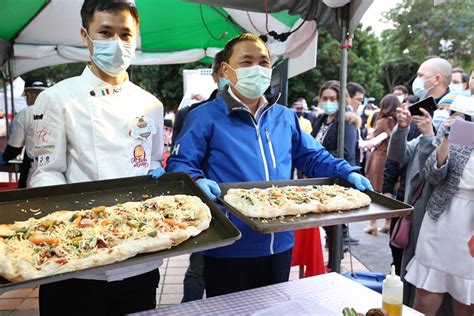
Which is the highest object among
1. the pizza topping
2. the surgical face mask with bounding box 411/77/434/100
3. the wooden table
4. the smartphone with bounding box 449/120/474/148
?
the surgical face mask with bounding box 411/77/434/100

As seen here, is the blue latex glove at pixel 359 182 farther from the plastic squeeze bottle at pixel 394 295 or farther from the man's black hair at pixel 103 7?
the man's black hair at pixel 103 7

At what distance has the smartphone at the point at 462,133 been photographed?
2.09 metres

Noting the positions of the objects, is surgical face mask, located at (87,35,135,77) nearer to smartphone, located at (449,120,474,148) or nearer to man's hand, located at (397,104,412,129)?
smartphone, located at (449,120,474,148)

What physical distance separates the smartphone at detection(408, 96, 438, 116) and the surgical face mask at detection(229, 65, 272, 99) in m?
1.12

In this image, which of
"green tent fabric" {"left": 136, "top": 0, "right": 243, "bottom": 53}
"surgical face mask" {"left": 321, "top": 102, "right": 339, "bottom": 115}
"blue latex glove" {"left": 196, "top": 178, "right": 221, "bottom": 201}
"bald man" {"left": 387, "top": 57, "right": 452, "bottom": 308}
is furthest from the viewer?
"green tent fabric" {"left": 136, "top": 0, "right": 243, "bottom": 53}

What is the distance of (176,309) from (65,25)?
5.29 m

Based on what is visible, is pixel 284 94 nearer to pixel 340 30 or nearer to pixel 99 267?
pixel 340 30

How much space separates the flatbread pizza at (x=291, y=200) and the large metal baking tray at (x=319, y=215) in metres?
0.03

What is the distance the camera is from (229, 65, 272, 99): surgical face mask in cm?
236

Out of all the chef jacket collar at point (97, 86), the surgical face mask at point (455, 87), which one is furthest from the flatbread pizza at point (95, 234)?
the surgical face mask at point (455, 87)

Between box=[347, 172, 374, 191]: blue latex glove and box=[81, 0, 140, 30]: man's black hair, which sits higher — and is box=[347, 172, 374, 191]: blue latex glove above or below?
below

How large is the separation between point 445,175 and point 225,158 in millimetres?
1497

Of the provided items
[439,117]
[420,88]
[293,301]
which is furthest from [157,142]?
[420,88]

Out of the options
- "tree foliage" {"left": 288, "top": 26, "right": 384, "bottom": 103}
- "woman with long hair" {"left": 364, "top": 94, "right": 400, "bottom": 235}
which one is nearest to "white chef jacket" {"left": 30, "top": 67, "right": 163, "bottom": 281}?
"woman with long hair" {"left": 364, "top": 94, "right": 400, "bottom": 235}
